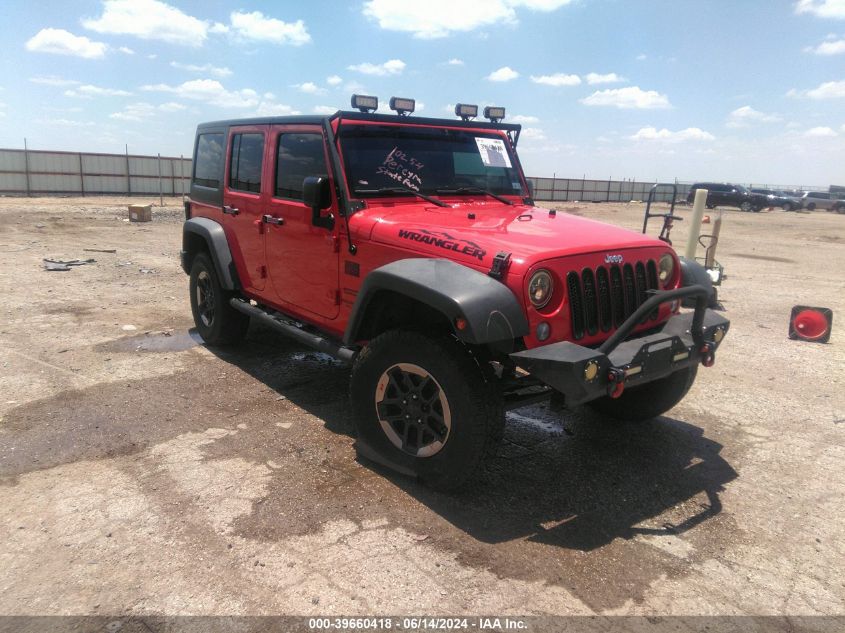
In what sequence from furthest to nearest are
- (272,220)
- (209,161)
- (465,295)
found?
(209,161) → (272,220) → (465,295)

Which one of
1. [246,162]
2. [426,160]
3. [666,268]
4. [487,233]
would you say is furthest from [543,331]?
[246,162]

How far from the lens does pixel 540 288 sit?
124 inches

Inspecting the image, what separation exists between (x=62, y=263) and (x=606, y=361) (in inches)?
405

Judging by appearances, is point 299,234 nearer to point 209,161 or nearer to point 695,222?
point 209,161

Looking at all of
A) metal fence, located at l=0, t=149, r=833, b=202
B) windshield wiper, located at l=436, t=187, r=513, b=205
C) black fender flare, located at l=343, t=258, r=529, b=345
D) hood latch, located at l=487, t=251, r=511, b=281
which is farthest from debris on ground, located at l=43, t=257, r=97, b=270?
metal fence, located at l=0, t=149, r=833, b=202

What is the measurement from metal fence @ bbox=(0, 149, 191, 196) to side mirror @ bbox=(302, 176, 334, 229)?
2507 cm

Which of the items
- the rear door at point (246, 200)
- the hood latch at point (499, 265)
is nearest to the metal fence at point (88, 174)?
the rear door at point (246, 200)

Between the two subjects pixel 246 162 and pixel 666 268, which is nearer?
pixel 666 268

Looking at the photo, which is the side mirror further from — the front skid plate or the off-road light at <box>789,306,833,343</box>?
the off-road light at <box>789,306,833,343</box>

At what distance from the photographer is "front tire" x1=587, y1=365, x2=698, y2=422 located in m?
4.17

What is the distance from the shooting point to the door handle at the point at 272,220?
4.73 m

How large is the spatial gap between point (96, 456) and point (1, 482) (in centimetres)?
51

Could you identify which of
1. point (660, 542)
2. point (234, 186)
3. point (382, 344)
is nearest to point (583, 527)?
point (660, 542)

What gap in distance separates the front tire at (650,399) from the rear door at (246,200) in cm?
301
